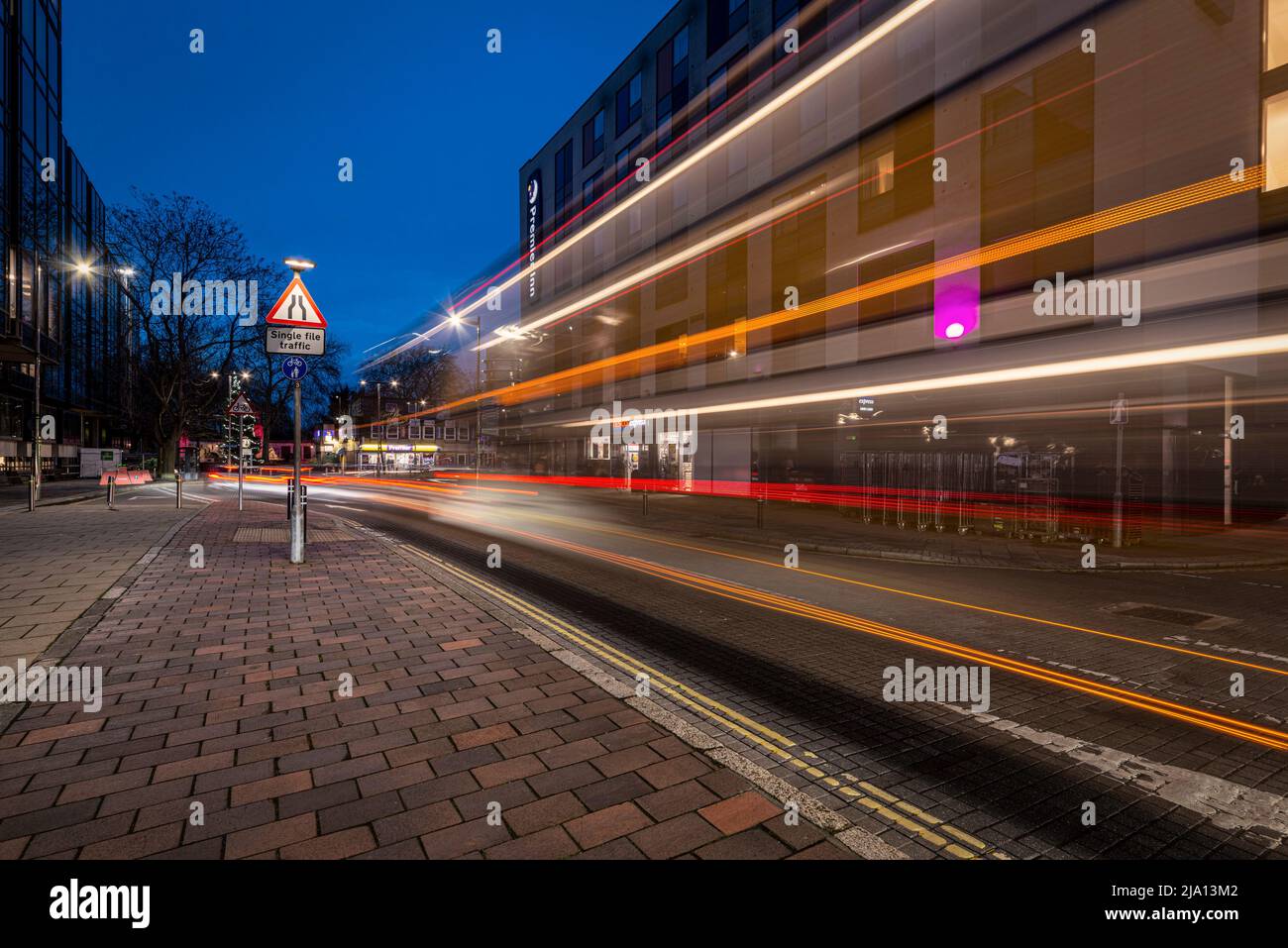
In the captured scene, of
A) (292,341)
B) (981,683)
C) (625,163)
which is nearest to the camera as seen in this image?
(981,683)

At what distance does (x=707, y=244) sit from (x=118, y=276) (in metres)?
31.0

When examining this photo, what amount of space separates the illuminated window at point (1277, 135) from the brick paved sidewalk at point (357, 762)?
1768cm

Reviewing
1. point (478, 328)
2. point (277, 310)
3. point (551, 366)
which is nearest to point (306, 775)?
point (277, 310)

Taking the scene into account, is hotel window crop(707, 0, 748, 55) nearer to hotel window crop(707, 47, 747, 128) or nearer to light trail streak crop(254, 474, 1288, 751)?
hotel window crop(707, 47, 747, 128)

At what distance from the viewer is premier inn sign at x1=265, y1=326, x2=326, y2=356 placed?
8398 millimetres

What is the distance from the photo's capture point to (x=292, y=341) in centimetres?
849

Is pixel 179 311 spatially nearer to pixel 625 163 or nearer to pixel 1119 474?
pixel 625 163

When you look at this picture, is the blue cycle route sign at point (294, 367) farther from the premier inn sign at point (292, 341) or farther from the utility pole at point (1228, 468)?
the utility pole at point (1228, 468)

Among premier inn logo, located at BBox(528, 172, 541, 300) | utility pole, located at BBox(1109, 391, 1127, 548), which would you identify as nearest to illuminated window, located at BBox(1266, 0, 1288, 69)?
utility pole, located at BBox(1109, 391, 1127, 548)

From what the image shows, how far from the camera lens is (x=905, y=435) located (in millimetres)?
16078
